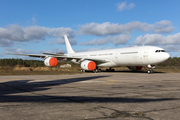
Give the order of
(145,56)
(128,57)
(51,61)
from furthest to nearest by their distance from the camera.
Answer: (51,61) < (128,57) < (145,56)

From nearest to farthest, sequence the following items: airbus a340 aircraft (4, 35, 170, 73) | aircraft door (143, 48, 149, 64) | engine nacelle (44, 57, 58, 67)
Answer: airbus a340 aircraft (4, 35, 170, 73) < aircraft door (143, 48, 149, 64) < engine nacelle (44, 57, 58, 67)

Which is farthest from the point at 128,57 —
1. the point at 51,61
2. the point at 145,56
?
the point at 51,61

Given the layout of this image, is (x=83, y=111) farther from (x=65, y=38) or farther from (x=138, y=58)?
(x=65, y=38)

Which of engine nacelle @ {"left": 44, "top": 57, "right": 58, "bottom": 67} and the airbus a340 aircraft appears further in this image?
engine nacelle @ {"left": 44, "top": 57, "right": 58, "bottom": 67}

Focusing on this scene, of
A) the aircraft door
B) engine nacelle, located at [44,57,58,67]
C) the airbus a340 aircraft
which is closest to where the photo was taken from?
the airbus a340 aircraft

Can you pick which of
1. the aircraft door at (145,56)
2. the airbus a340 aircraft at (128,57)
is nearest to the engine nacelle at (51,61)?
the airbus a340 aircraft at (128,57)

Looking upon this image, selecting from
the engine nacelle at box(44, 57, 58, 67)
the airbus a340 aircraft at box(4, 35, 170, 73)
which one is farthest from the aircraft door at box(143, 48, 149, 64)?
the engine nacelle at box(44, 57, 58, 67)

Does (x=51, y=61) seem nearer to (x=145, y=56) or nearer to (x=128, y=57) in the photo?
(x=128, y=57)

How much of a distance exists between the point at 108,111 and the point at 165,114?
1261 millimetres

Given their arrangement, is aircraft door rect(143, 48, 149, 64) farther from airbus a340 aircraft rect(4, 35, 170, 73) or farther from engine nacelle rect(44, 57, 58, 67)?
engine nacelle rect(44, 57, 58, 67)

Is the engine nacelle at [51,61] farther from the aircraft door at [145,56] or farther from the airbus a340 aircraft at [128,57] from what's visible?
the aircraft door at [145,56]

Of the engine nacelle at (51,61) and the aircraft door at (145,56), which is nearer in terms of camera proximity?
the aircraft door at (145,56)

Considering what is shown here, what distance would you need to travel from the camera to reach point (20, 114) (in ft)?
13.0

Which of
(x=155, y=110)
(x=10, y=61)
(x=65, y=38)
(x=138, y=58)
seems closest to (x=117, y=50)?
(x=138, y=58)
